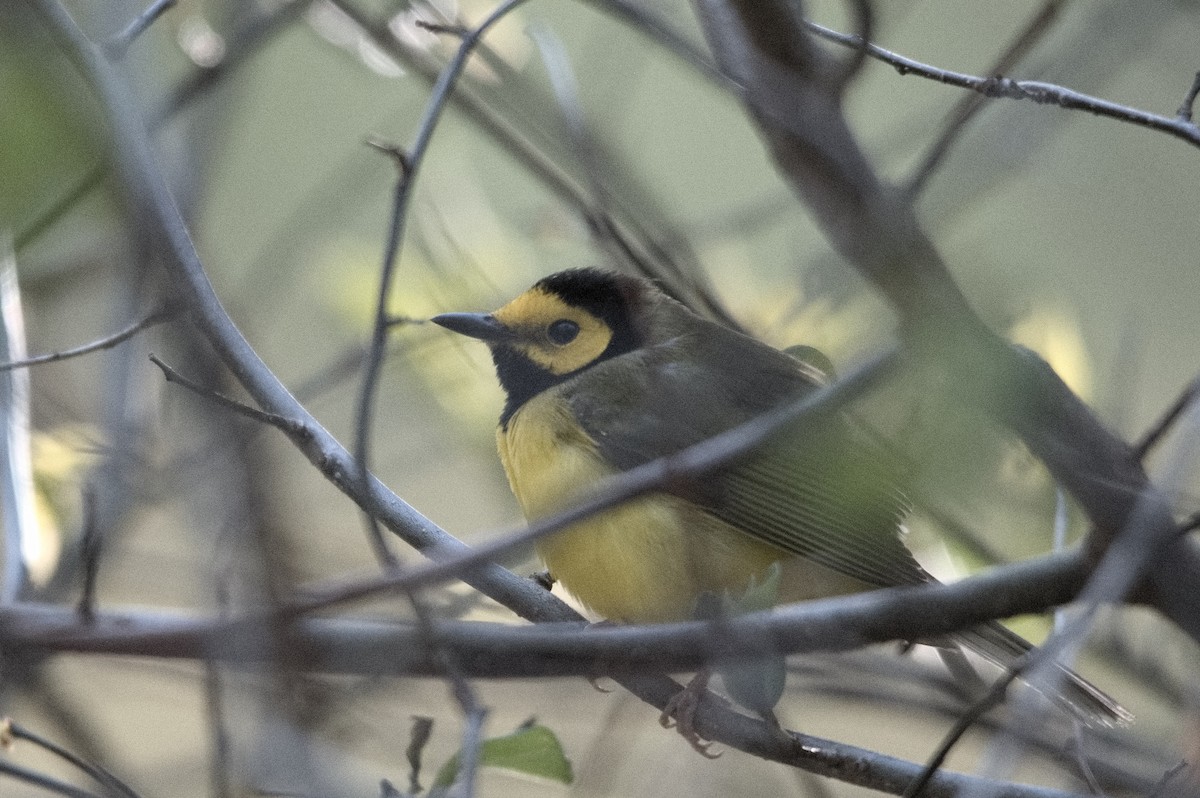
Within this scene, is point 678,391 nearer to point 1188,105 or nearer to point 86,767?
point 1188,105

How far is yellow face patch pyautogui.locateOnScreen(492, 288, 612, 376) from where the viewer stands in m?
3.88

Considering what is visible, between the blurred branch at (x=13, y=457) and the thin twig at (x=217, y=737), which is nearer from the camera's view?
the thin twig at (x=217, y=737)

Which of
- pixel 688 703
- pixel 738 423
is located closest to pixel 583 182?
pixel 738 423

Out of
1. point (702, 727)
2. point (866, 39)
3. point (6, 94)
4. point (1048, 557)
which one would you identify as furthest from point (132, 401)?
point (1048, 557)

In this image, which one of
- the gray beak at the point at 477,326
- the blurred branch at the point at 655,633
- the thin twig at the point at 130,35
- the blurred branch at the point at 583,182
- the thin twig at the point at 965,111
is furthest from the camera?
the gray beak at the point at 477,326

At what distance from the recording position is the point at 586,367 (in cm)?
393

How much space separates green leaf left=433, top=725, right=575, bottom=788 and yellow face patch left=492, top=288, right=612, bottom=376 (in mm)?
1762

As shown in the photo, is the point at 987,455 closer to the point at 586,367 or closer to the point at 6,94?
the point at 6,94

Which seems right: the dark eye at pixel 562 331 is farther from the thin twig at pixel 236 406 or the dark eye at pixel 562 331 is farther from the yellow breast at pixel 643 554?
the thin twig at pixel 236 406

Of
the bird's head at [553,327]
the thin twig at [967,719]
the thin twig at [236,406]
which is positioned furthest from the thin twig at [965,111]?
the bird's head at [553,327]

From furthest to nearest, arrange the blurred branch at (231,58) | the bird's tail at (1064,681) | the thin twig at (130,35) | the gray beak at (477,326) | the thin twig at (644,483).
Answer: the gray beak at (477,326) < the blurred branch at (231,58) < the bird's tail at (1064,681) < the thin twig at (130,35) < the thin twig at (644,483)

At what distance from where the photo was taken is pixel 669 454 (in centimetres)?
345

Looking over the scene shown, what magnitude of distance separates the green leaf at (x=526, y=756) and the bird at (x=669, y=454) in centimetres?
64

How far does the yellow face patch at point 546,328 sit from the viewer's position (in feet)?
12.7
